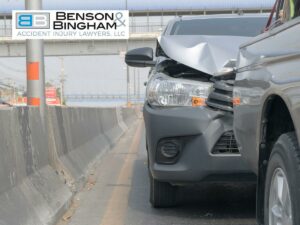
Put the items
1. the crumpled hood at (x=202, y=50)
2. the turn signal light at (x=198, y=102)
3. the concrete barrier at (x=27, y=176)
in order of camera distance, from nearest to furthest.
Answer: the concrete barrier at (x=27, y=176)
the turn signal light at (x=198, y=102)
the crumpled hood at (x=202, y=50)

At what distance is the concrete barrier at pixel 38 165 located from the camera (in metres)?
4.83

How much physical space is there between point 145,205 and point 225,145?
5.79 ft

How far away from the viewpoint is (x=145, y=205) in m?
6.66

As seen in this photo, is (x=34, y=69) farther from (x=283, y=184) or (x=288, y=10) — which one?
(x=283, y=184)

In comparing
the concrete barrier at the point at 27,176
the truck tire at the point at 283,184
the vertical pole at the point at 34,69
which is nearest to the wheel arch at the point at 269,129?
the truck tire at the point at 283,184

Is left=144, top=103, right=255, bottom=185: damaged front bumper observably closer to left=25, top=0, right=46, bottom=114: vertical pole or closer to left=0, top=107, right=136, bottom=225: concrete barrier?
left=0, top=107, right=136, bottom=225: concrete barrier

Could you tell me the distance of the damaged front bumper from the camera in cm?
525

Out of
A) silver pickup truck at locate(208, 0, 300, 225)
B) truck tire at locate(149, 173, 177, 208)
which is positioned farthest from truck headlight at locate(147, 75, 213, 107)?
truck tire at locate(149, 173, 177, 208)

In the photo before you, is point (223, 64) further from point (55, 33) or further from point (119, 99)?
point (119, 99)

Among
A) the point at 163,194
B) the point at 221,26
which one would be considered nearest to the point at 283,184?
the point at 163,194

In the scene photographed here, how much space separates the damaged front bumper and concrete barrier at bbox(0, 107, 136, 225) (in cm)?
121

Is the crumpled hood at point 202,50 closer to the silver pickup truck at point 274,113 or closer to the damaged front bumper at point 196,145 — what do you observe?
the damaged front bumper at point 196,145

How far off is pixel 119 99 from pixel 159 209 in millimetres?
77856

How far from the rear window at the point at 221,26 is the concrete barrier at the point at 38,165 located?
199 cm
